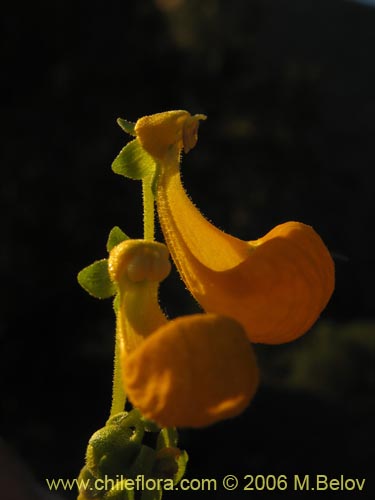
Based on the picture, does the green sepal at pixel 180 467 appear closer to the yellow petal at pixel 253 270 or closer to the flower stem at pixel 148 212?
the yellow petal at pixel 253 270

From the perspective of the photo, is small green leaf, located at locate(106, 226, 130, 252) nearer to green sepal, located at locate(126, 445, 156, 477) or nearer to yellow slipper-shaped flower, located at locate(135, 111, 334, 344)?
yellow slipper-shaped flower, located at locate(135, 111, 334, 344)

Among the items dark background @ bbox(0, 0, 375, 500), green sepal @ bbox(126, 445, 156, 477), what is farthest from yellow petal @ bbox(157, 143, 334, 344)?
dark background @ bbox(0, 0, 375, 500)

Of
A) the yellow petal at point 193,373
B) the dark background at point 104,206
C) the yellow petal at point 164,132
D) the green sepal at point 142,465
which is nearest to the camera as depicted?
the yellow petal at point 193,373

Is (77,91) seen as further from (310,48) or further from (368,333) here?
(310,48)

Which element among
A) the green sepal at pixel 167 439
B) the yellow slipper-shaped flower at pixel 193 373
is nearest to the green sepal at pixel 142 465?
the green sepal at pixel 167 439

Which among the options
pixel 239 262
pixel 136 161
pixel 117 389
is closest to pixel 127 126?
pixel 136 161

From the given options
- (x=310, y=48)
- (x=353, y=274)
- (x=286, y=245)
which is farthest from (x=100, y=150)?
(x=310, y=48)
